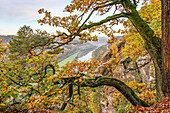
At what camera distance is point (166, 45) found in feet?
9.62

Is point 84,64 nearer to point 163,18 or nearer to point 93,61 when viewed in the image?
point 93,61

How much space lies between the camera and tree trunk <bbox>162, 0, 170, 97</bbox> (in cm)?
274

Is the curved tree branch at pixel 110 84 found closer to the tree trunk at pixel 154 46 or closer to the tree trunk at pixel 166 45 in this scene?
the tree trunk at pixel 154 46

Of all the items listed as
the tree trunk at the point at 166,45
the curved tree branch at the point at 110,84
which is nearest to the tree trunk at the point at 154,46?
the tree trunk at the point at 166,45

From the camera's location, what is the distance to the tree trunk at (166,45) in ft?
8.98

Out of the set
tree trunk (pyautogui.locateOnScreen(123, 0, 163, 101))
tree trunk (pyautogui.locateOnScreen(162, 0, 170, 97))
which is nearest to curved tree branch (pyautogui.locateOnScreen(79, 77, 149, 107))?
tree trunk (pyautogui.locateOnScreen(123, 0, 163, 101))

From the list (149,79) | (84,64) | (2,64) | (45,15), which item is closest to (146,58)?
(149,79)

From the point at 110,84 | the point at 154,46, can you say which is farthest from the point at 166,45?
the point at 110,84

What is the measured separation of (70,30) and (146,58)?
10.3 metres

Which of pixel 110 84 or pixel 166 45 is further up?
pixel 166 45

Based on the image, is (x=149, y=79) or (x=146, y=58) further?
(x=146, y=58)

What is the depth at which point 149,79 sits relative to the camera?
407 inches

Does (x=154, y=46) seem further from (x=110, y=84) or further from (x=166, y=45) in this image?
(x=110, y=84)

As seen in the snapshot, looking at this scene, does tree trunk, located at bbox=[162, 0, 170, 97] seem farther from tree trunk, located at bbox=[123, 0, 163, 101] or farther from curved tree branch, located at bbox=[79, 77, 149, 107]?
curved tree branch, located at bbox=[79, 77, 149, 107]
